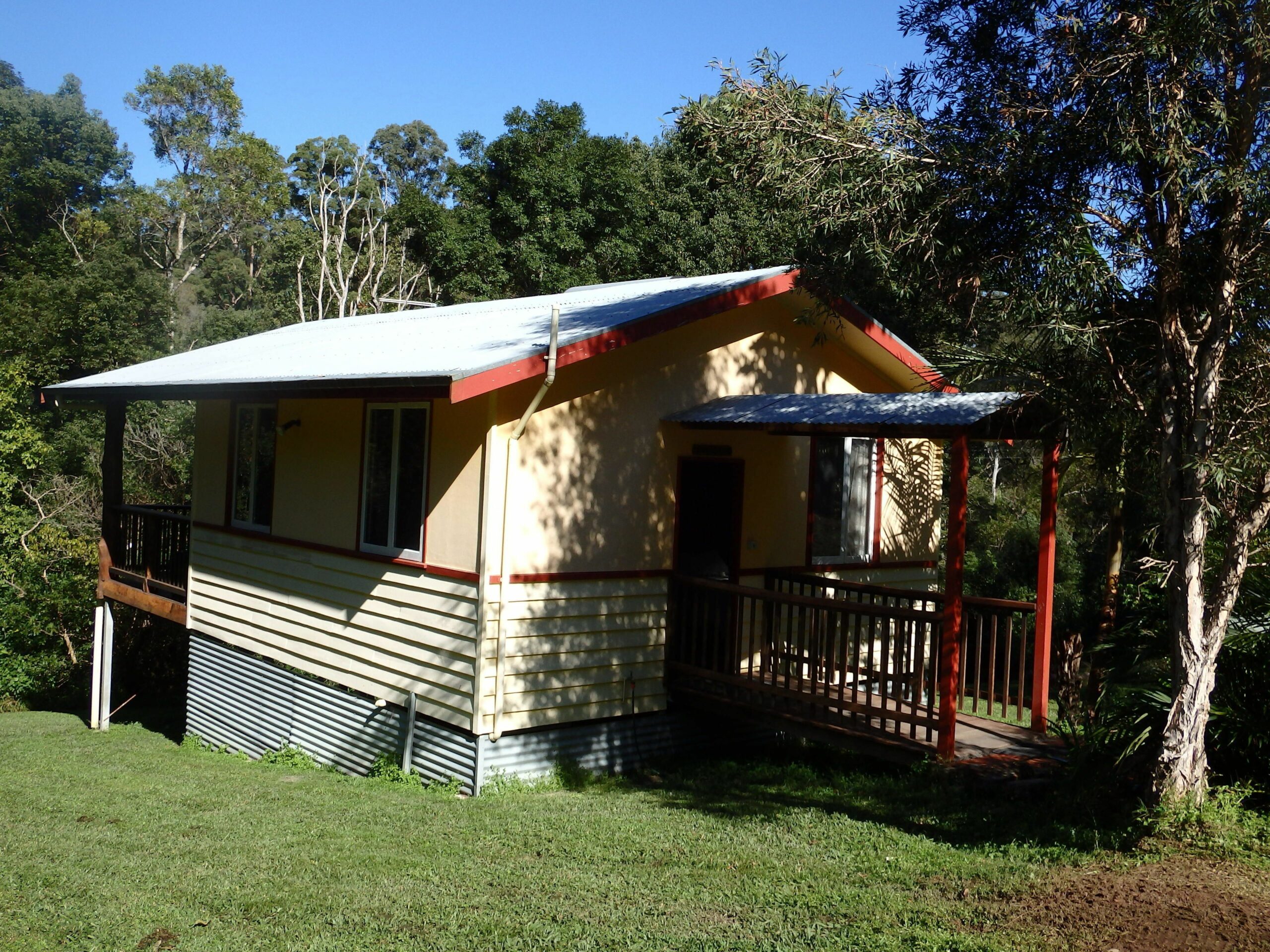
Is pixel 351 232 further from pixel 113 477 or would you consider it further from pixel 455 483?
pixel 455 483

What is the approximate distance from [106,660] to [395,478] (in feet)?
26.2

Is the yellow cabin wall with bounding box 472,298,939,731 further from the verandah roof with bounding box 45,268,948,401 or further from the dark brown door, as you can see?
the verandah roof with bounding box 45,268,948,401

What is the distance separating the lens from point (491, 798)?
28.4 feet

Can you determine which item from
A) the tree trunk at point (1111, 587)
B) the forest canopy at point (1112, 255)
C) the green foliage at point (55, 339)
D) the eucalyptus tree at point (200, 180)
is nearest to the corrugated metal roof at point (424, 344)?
the forest canopy at point (1112, 255)

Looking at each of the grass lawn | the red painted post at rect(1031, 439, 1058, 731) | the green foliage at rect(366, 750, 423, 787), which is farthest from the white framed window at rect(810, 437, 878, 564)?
the green foliage at rect(366, 750, 423, 787)

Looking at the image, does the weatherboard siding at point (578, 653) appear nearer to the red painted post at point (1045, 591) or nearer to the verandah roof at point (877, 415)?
the verandah roof at point (877, 415)

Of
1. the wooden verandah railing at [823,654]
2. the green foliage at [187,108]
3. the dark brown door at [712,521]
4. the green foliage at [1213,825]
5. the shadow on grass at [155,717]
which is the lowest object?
the shadow on grass at [155,717]

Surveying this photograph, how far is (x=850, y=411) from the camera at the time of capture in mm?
8867

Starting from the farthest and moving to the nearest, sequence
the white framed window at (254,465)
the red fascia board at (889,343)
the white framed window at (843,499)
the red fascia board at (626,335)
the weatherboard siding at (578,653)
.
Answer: the white framed window at (254,465), the white framed window at (843,499), the red fascia board at (889,343), the weatherboard siding at (578,653), the red fascia board at (626,335)

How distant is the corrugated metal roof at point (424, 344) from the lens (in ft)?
28.3

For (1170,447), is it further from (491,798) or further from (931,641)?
(491,798)

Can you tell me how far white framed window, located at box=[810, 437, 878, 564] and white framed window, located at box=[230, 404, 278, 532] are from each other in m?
6.15

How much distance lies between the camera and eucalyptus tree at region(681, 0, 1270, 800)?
20.5 ft

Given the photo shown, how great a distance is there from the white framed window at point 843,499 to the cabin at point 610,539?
0.11 feet
